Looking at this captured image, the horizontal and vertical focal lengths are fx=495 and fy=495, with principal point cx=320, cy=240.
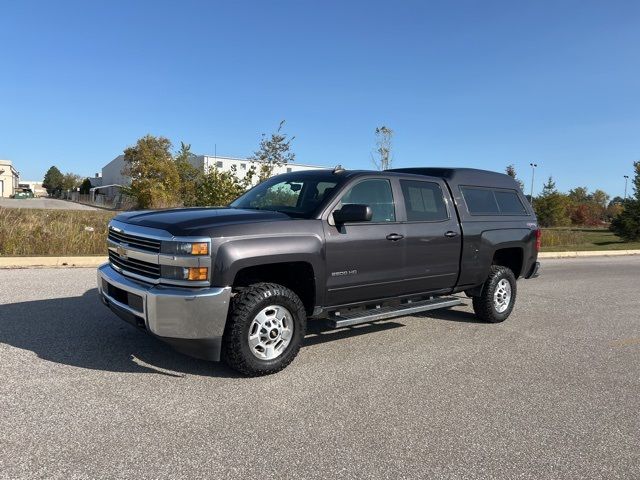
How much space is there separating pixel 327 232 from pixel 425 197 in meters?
1.75

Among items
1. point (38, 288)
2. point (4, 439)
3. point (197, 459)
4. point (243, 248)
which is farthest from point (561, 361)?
point (38, 288)

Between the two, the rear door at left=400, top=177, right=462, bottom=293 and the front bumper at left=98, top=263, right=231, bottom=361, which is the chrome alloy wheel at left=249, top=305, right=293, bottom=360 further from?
the rear door at left=400, top=177, right=462, bottom=293

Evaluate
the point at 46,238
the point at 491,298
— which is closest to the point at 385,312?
the point at 491,298

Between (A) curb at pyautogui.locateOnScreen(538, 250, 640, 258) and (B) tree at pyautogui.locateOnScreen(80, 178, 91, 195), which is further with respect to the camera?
(B) tree at pyautogui.locateOnScreen(80, 178, 91, 195)

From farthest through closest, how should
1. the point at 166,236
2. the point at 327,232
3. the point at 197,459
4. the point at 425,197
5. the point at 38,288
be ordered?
1. the point at 38,288
2. the point at 425,197
3. the point at 327,232
4. the point at 166,236
5. the point at 197,459

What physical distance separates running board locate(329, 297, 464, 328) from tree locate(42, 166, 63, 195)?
148 meters

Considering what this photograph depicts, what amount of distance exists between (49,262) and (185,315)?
780cm

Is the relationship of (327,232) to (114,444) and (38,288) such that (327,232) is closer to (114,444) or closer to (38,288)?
(114,444)

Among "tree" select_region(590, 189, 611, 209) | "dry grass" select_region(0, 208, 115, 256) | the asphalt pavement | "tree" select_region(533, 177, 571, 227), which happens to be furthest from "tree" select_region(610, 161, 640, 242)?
"tree" select_region(590, 189, 611, 209)

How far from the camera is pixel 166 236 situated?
4.16 m

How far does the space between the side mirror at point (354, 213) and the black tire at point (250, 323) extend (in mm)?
884

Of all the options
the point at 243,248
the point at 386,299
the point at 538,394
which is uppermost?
the point at 243,248

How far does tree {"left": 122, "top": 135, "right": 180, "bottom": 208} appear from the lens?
2898 cm

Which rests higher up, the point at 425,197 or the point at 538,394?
the point at 425,197
